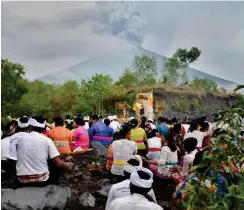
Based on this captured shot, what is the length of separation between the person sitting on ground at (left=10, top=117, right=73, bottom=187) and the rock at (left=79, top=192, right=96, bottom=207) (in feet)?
3.63

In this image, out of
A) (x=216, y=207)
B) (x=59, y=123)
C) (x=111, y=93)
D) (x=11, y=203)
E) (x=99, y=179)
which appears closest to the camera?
(x=216, y=207)

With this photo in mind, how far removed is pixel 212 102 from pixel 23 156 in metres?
41.7

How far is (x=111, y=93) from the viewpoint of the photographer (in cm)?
4597

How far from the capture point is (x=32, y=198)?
19.3ft

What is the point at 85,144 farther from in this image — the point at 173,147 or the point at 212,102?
the point at 212,102

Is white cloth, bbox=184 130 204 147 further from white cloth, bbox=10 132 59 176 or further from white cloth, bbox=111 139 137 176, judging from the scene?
white cloth, bbox=10 132 59 176

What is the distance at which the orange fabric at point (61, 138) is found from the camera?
9211mm

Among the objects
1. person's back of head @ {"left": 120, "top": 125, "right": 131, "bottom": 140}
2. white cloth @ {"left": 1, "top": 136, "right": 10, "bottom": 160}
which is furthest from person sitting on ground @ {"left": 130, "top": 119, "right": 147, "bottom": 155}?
white cloth @ {"left": 1, "top": 136, "right": 10, "bottom": 160}

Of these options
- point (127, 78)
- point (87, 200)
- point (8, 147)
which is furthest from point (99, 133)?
point (127, 78)

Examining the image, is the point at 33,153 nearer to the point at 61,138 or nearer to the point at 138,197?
the point at 138,197

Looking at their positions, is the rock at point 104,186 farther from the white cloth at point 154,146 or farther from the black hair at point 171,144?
the white cloth at point 154,146

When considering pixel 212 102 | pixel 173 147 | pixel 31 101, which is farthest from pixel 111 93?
pixel 173 147

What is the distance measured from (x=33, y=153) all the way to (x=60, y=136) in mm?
3357

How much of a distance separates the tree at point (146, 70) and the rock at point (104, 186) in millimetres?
44343
